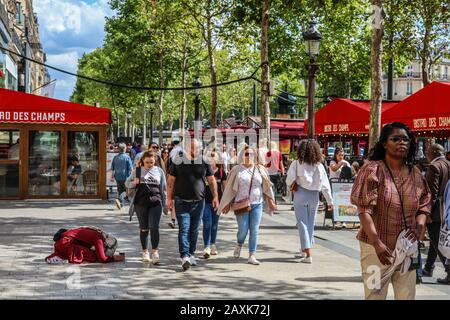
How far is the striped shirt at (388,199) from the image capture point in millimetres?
4805

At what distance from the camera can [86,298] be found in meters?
7.31

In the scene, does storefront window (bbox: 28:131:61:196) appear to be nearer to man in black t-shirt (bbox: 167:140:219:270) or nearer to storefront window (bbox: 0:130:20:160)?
storefront window (bbox: 0:130:20:160)

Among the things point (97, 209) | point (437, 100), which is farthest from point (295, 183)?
point (97, 209)

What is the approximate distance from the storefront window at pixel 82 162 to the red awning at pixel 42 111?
0.54 metres

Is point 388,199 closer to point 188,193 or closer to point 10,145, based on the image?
point 188,193

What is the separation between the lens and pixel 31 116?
1923 centimetres

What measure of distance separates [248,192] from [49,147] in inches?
437

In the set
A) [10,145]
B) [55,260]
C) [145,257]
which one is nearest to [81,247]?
[55,260]

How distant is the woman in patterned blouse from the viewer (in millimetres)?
4805

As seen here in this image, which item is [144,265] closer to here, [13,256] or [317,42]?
[13,256]

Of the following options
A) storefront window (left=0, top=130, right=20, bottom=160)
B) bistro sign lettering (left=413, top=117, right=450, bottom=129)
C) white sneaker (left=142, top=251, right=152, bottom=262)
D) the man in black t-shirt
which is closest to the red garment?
white sneaker (left=142, top=251, right=152, bottom=262)

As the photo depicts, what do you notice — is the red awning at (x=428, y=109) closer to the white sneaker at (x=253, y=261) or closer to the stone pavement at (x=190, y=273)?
the stone pavement at (x=190, y=273)

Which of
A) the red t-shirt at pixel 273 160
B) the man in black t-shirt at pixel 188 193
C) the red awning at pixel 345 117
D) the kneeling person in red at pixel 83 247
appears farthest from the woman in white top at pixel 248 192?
the red awning at pixel 345 117

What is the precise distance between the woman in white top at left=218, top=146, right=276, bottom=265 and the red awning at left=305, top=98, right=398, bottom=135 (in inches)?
328
